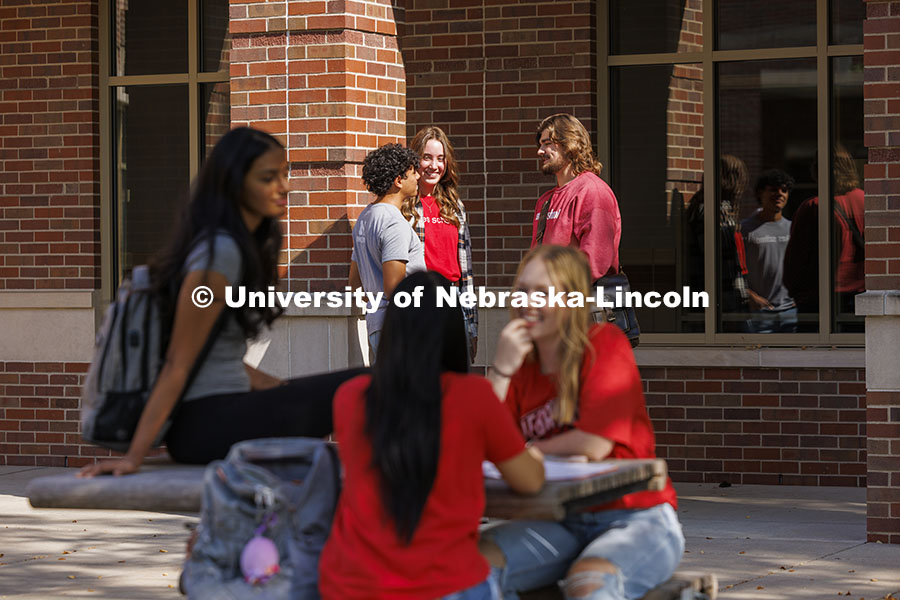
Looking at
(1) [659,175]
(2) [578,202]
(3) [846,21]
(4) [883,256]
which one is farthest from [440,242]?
(3) [846,21]

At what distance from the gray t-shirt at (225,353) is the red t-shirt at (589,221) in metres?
3.05

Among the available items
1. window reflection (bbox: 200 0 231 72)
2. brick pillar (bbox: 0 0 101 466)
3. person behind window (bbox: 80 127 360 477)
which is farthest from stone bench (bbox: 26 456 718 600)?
window reflection (bbox: 200 0 231 72)

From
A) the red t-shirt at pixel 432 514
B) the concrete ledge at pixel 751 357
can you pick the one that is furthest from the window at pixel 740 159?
the red t-shirt at pixel 432 514

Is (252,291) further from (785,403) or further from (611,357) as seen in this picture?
(785,403)

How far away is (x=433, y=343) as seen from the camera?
3486 millimetres

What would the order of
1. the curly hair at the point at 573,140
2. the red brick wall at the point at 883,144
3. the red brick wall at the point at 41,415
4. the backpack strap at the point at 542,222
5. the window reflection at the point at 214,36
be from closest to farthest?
1. the red brick wall at the point at 883,144
2. the curly hair at the point at 573,140
3. the backpack strap at the point at 542,222
4. the window reflection at the point at 214,36
5. the red brick wall at the point at 41,415

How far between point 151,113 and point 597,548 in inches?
282

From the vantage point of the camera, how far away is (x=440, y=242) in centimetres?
761

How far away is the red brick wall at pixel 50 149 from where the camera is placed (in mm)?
10234

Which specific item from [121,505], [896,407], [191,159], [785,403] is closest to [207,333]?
[121,505]

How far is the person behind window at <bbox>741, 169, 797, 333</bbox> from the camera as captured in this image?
9.17 meters

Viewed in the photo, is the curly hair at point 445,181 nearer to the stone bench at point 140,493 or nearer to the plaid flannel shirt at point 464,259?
the plaid flannel shirt at point 464,259

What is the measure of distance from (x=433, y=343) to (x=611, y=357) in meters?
0.80
